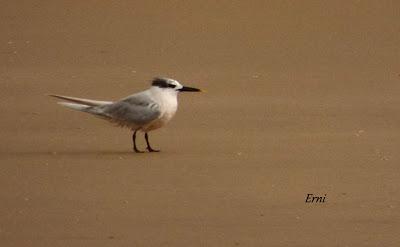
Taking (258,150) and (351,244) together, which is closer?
(351,244)

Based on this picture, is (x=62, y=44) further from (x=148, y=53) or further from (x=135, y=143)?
(x=135, y=143)

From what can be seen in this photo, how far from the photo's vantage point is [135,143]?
11.7m

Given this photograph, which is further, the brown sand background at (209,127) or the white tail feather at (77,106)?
the white tail feather at (77,106)

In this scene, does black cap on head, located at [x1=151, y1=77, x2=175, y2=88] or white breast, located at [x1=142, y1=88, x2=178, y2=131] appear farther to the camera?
black cap on head, located at [x1=151, y1=77, x2=175, y2=88]

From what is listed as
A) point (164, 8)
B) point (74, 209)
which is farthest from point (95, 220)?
point (164, 8)

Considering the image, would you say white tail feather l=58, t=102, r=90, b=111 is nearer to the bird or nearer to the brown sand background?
the bird

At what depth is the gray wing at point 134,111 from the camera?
11516 mm

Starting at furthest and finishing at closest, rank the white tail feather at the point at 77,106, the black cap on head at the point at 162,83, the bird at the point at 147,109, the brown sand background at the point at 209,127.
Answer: the white tail feather at the point at 77,106, the black cap on head at the point at 162,83, the bird at the point at 147,109, the brown sand background at the point at 209,127

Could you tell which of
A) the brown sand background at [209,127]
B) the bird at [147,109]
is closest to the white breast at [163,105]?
the bird at [147,109]

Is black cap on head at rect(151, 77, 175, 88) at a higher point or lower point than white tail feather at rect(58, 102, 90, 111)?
higher

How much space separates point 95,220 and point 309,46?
30.4ft

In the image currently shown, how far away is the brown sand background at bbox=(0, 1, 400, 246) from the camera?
28.8ft

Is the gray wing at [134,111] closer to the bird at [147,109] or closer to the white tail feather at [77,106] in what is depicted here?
the bird at [147,109]

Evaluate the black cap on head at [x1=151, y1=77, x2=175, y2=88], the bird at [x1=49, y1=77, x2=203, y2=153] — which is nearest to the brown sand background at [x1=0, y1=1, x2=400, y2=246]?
the bird at [x1=49, y1=77, x2=203, y2=153]
